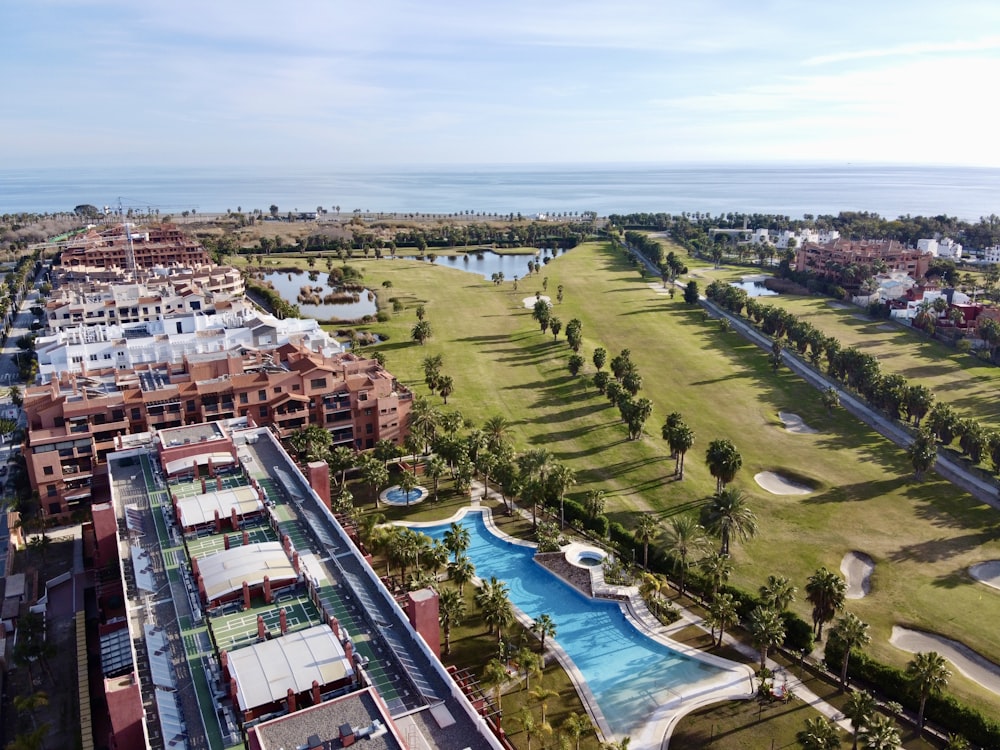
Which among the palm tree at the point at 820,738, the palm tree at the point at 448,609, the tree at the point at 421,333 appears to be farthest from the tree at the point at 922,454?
the tree at the point at 421,333

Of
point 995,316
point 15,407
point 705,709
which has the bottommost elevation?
point 705,709

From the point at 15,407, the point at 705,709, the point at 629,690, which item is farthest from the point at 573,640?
the point at 15,407

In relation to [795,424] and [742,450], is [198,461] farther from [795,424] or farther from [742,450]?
[795,424]

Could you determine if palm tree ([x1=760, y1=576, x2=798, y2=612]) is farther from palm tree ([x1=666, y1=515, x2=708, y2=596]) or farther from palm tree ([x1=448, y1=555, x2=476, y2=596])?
palm tree ([x1=448, y1=555, x2=476, y2=596])

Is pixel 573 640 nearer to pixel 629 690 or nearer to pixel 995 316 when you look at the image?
pixel 629 690

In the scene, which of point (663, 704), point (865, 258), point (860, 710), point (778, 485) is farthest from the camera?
point (865, 258)

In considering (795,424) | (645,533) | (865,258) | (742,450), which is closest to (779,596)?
(645,533)

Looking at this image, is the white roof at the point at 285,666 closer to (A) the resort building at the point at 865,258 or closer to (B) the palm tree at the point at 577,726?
(B) the palm tree at the point at 577,726
